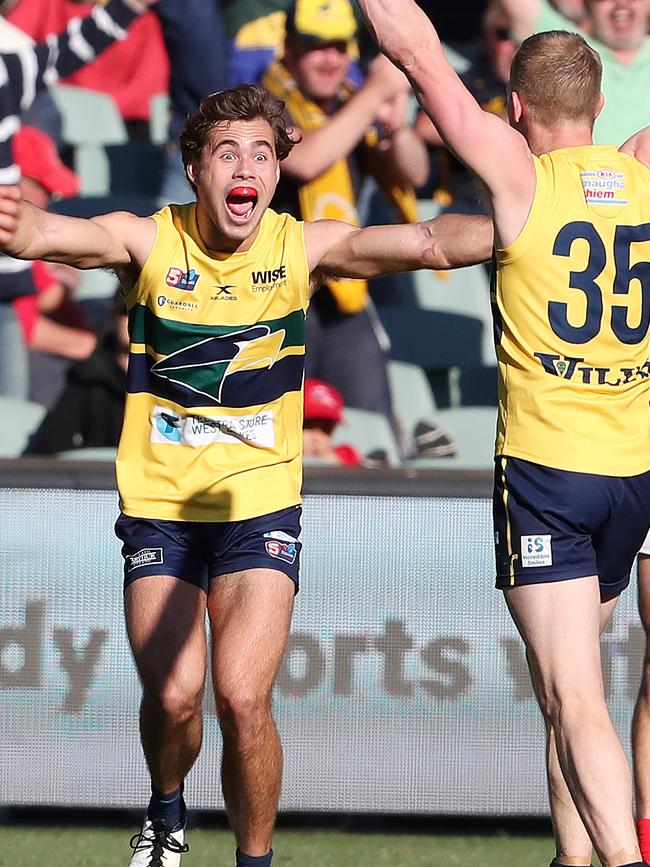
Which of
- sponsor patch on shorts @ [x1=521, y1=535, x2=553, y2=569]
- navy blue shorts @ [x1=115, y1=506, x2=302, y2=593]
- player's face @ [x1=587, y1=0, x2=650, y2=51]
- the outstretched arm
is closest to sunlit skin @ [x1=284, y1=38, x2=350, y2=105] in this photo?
player's face @ [x1=587, y1=0, x2=650, y2=51]

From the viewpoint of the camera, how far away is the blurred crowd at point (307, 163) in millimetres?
7582

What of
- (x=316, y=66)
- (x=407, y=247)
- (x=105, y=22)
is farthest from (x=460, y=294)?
(x=407, y=247)

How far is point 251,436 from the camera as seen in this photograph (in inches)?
201

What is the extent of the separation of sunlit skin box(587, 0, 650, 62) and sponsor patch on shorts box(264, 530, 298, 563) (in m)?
4.00

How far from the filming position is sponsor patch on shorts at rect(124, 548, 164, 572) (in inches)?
201

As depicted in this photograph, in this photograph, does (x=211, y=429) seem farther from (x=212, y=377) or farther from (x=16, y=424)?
(x=16, y=424)

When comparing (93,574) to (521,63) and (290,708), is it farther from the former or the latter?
(521,63)

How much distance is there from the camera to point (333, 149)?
8086mm

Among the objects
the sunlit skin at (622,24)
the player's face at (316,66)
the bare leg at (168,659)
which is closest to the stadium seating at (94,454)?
the bare leg at (168,659)

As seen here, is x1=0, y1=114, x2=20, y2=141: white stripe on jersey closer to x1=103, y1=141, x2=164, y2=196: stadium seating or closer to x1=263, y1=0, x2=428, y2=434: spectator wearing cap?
x1=103, y1=141, x2=164, y2=196: stadium seating

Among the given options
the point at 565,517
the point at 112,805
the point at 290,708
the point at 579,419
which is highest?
the point at 579,419

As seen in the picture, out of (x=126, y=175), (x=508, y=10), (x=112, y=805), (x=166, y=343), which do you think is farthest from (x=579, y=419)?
(x=126, y=175)

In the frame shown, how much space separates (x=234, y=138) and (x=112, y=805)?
2.78 metres

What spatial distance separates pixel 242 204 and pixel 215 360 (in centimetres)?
52
